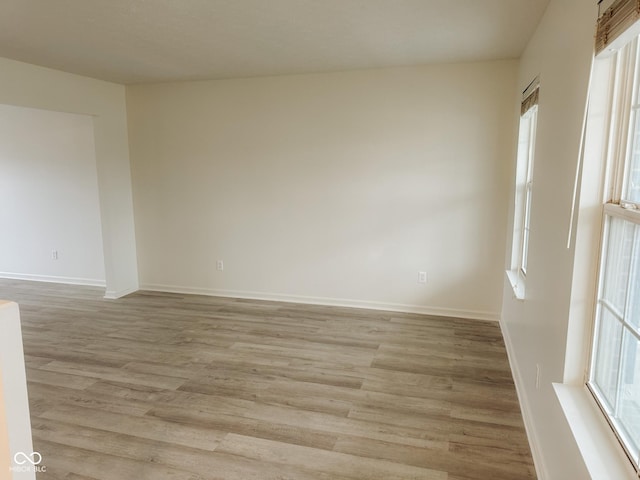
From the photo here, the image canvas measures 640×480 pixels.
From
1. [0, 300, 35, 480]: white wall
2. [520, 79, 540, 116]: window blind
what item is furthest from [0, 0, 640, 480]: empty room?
[520, 79, 540, 116]: window blind

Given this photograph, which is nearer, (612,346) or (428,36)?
(612,346)

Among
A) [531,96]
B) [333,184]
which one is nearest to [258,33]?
[333,184]

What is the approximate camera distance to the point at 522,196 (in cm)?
360

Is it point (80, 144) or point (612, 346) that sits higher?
point (80, 144)

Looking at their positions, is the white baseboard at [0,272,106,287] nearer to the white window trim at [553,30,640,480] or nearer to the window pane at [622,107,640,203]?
the white window trim at [553,30,640,480]

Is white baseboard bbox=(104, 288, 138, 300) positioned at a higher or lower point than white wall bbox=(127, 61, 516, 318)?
lower

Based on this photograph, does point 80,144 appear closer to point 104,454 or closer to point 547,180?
point 104,454

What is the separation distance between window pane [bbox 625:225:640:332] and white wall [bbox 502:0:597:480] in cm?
35

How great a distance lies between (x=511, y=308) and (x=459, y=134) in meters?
1.72

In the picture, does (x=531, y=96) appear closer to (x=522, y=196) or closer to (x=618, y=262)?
(x=522, y=196)

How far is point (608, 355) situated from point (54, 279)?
→ 20.7 ft

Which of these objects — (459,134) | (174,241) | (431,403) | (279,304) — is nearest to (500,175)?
(459,134)

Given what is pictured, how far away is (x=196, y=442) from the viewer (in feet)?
7.73

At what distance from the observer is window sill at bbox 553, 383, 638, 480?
4.14 feet
